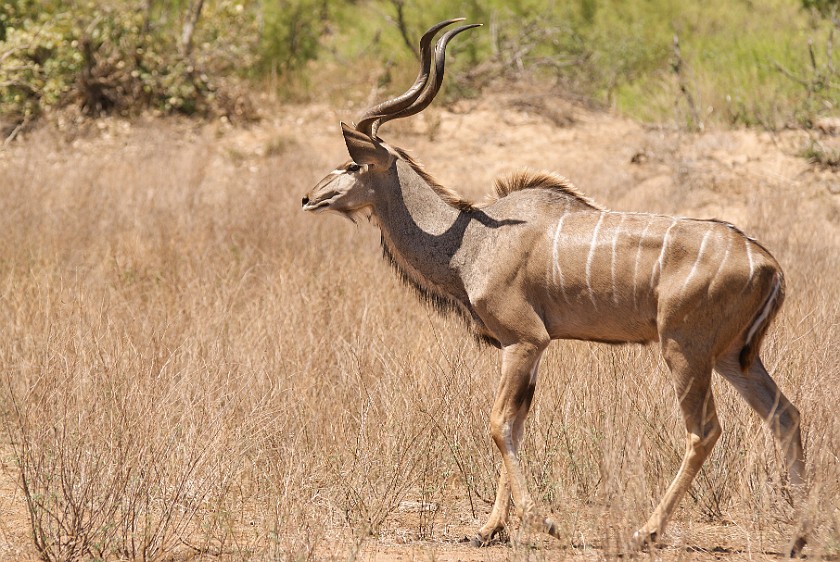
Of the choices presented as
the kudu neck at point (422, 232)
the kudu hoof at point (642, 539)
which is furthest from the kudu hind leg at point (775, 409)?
the kudu neck at point (422, 232)

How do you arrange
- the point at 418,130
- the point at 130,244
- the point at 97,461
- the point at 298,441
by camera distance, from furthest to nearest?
the point at 418,130 → the point at 130,244 → the point at 298,441 → the point at 97,461

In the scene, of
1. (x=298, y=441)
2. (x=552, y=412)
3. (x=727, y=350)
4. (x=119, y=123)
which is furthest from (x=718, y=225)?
(x=119, y=123)

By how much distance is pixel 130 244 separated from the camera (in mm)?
9320

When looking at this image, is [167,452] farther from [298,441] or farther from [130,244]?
[130,244]

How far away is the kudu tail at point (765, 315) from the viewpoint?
A: 15.7 feet

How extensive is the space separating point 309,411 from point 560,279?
5.46ft

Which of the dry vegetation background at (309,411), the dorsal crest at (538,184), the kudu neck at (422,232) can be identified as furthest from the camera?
the kudu neck at (422,232)

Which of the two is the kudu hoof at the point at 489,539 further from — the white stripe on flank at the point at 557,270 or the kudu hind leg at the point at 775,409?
the kudu hind leg at the point at 775,409

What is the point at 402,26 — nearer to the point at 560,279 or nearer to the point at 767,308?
the point at 560,279

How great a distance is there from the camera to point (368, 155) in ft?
18.9

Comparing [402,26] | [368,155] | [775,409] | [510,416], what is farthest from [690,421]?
[402,26]

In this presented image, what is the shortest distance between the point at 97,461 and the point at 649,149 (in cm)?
925

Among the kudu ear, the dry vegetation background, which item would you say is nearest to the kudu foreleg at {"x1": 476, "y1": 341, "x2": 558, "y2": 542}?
the dry vegetation background

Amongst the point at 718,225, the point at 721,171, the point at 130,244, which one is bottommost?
the point at 721,171
